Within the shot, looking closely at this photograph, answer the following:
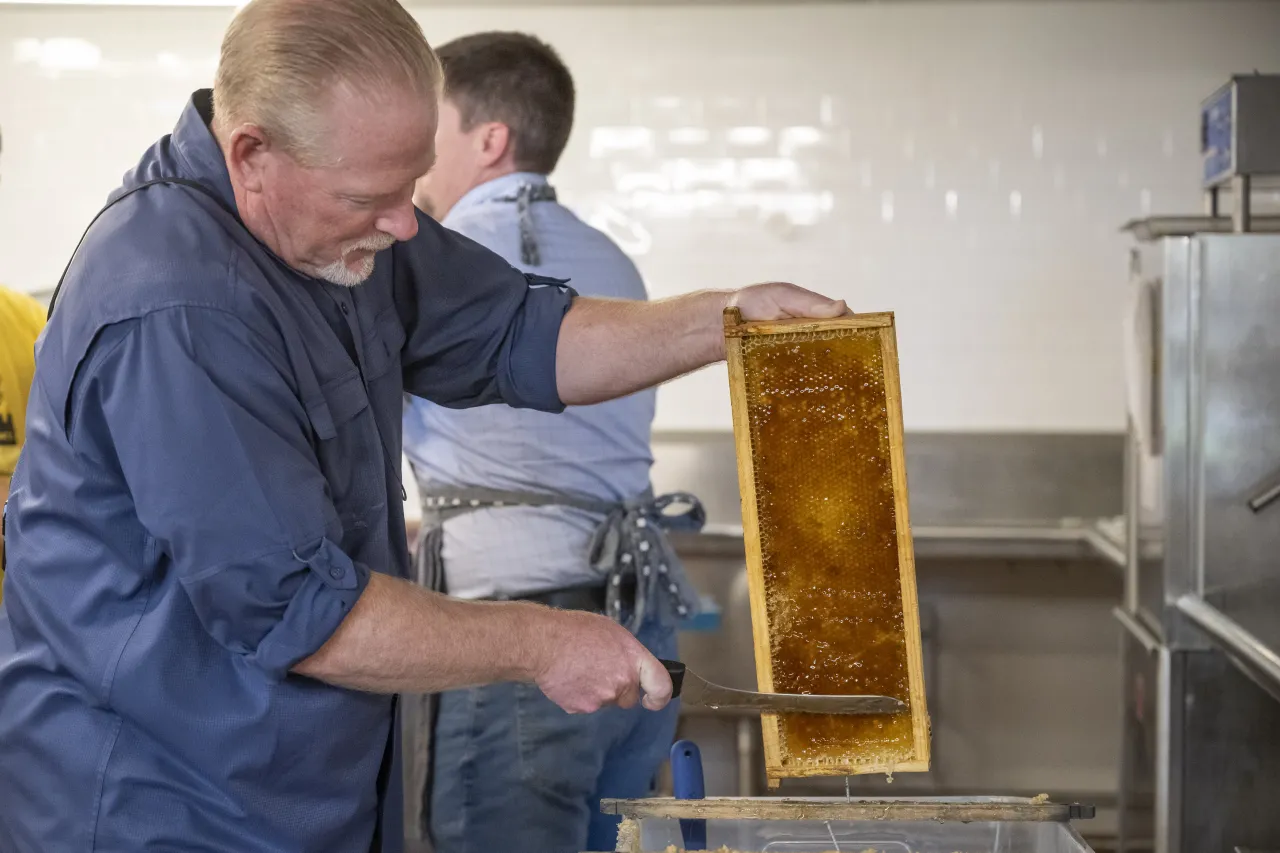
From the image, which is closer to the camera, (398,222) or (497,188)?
(398,222)

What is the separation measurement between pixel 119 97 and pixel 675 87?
79.2 inches

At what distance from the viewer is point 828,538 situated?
71.7 inches

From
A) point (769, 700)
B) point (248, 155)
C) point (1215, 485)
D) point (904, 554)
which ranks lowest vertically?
point (1215, 485)

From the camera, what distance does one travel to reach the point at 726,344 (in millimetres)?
1745

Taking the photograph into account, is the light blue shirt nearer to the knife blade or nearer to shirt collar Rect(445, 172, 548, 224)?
shirt collar Rect(445, 172, 548, 224)

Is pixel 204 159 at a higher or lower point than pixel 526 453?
higher

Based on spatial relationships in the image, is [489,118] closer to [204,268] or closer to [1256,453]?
[204,268]

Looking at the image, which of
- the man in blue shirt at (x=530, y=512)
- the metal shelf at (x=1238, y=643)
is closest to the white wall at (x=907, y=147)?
the metal shelf at (x=1238, y=643)

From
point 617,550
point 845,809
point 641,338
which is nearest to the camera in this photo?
point 845,809

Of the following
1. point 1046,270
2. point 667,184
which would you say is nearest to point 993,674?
point 1046,270

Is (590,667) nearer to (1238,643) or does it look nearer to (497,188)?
(497,188)

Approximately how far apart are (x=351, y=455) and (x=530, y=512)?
98 cm

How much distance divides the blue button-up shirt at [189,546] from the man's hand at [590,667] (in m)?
0.22

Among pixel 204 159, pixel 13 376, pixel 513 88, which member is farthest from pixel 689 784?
pixel 513 88
